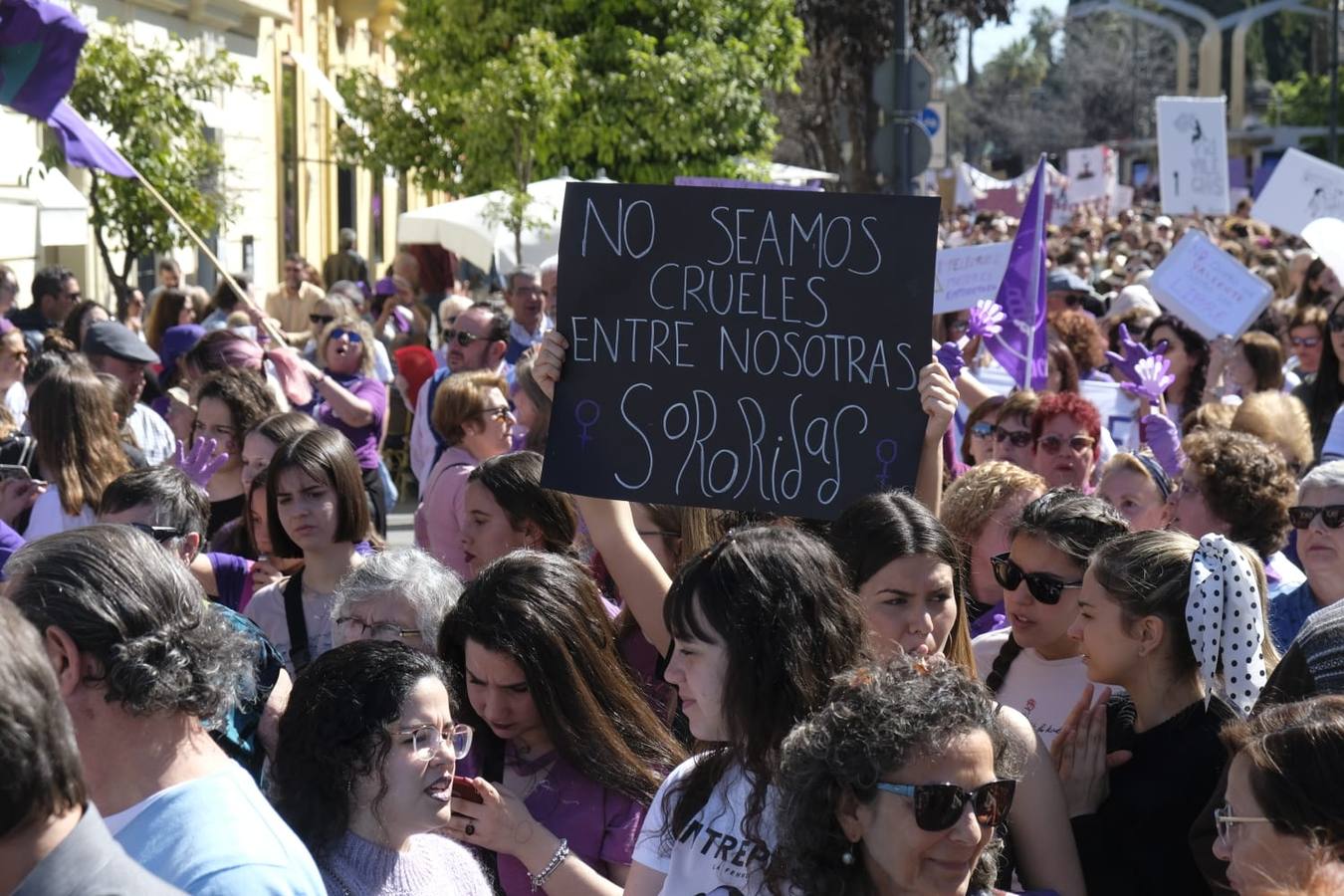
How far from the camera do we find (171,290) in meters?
11.5

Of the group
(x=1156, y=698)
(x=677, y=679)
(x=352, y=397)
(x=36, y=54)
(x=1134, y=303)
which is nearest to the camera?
(x=677, y=679)

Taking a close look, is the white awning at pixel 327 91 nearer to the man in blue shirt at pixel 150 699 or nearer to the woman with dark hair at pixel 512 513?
the woman with dark hair at pixel 512 513

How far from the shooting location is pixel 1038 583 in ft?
12.8

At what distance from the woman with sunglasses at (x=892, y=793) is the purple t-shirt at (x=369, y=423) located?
562 cm

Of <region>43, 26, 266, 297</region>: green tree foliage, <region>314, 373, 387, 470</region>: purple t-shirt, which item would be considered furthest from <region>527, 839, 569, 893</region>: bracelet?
<region>43, 26, 266, 297</region>: green tree foliage

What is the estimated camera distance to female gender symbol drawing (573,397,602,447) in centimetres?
434

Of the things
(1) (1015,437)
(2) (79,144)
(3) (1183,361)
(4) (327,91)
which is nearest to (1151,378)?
(1) (1015,437)

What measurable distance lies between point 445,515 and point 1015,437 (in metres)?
1.99

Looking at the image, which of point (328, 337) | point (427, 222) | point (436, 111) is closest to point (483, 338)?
point (328, 337)

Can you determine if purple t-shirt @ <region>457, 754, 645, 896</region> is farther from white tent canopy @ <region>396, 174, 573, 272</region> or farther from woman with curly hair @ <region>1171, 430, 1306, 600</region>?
white tent canopy @ <region>396, 174, 573, 272</region>

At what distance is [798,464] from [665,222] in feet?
2.32

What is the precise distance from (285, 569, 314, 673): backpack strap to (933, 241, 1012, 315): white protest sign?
5.59m

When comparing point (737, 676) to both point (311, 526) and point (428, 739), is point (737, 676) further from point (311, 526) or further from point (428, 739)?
point (311, 526)

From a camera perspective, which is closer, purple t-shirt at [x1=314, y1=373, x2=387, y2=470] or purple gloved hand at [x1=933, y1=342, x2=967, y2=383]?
purple gloved hand at [x1=933, y1=342, x2=967, y2=383]
